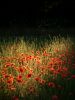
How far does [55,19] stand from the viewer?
655 inches

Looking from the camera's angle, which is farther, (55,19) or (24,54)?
(55,19)

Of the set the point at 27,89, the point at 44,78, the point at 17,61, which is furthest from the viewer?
the point at 17,61

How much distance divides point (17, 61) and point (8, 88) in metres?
1.56

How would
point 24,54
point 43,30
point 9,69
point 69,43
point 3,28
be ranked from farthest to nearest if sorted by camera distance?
point 3,28, point 43,30, point 69,43, point 24,54, point 9,69

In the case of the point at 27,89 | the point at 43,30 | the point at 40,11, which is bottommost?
the point at 27,89

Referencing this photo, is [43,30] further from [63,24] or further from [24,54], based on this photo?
[24,54]

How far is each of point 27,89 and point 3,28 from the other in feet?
37.6

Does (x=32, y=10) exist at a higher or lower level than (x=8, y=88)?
higher

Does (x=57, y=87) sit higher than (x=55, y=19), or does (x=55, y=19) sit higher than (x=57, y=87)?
(x=55, y=19)

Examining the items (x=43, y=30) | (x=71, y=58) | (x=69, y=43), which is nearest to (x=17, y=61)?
(x=71, y=58)

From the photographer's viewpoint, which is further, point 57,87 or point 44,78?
point 44,78

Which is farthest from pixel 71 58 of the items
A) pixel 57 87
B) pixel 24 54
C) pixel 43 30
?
pixel 43 30

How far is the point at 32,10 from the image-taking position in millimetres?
16688

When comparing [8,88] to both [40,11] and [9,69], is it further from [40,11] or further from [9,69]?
[40,11]
